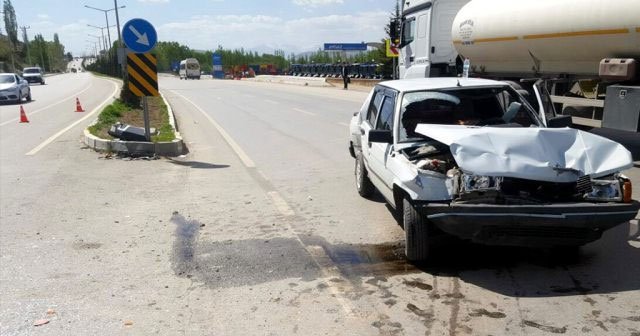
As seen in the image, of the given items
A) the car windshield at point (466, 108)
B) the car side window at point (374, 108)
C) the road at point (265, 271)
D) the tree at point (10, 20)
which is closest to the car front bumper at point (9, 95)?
the road at point (265, 271)

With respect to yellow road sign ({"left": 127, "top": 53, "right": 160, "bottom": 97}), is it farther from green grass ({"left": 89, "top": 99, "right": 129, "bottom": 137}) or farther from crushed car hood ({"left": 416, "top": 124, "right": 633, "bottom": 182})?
crushed car hood ({"left": 416, "top": 124, "right": 633, "bottom": 182})

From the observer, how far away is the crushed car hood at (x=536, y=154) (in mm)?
4082

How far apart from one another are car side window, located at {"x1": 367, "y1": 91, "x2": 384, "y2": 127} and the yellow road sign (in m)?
5.90

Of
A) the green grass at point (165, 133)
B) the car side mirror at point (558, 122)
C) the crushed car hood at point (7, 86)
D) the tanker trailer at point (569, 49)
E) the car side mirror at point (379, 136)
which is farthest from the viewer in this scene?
the crushed car hood at point (7, 86)

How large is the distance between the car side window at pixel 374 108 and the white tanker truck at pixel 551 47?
156 inches

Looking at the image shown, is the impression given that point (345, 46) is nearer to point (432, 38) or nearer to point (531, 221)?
point (432, 38)

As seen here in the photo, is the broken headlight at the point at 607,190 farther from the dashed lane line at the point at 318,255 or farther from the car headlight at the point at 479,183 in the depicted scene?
the dashed lane line at the point at 318,255

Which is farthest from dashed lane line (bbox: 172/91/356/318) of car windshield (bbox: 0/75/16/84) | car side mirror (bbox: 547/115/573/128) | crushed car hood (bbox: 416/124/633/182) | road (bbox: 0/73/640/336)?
car windshield (bbox: 0/75/16/84)

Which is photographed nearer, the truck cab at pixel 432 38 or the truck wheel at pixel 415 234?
the truck wheel at pixel 415 234

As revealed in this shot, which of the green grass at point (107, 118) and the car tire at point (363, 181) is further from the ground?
the car tire at point (363, 181)

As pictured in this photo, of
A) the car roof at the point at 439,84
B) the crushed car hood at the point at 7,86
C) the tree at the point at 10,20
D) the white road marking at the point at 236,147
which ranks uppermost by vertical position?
the tree at the point at 10,20

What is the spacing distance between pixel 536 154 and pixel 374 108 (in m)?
2.81

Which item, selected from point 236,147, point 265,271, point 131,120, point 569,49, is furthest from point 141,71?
point 569,49

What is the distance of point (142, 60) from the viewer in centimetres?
1122
